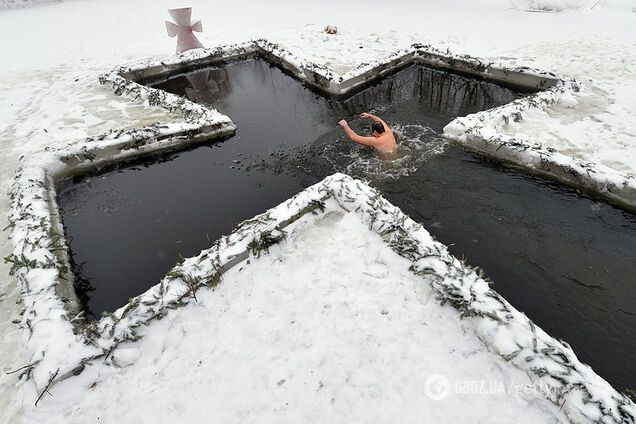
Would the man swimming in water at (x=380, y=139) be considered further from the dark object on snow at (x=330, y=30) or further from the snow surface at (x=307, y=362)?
the dark object on snow at (x=330, y=30)

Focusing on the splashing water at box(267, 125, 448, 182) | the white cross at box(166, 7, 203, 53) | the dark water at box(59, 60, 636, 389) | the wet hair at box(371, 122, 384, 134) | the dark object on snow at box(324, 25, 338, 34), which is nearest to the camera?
the dark water at box(59, 60, 636, 389)

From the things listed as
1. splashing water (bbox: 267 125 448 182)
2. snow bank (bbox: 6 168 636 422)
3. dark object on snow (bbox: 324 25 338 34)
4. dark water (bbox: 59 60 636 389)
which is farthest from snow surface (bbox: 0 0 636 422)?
splashing water (bbox: 267 125 448 182)

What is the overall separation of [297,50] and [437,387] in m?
10.9

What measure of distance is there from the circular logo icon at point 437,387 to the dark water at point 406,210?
1617 mm

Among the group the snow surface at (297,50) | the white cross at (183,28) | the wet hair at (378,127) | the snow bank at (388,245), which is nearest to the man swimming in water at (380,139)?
the wet hair at (378,127)

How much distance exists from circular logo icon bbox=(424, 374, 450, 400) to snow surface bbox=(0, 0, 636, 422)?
12.3ft

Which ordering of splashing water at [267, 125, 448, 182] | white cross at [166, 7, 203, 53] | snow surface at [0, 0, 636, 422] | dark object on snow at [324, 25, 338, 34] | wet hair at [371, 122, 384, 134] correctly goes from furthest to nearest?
dark object on snow at [324, 25, 338, 34] → white cross at [166, 7, 203, 53] → snow surface at [0, 0, 636, 422] → splashing water at [267, 125, 448, 182] → wet hair at [371, 122, 384, 134]

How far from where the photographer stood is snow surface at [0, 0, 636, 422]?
6.67 metres

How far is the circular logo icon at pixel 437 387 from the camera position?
3047 millimetres

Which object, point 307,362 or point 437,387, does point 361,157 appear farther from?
point 437,387

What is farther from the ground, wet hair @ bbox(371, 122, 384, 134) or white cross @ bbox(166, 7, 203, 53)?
white cross @ bbox(166, 7, 203, 53)

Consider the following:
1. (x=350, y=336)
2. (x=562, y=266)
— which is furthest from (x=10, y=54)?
(x=562, y=266)

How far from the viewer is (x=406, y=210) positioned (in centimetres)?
548

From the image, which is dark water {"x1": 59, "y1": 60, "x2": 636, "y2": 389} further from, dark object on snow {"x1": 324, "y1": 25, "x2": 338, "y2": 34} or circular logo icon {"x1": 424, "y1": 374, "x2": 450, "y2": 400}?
dark object on snow {"x1": 324, "y1": 25, "x2": 338, "y2": 34}
